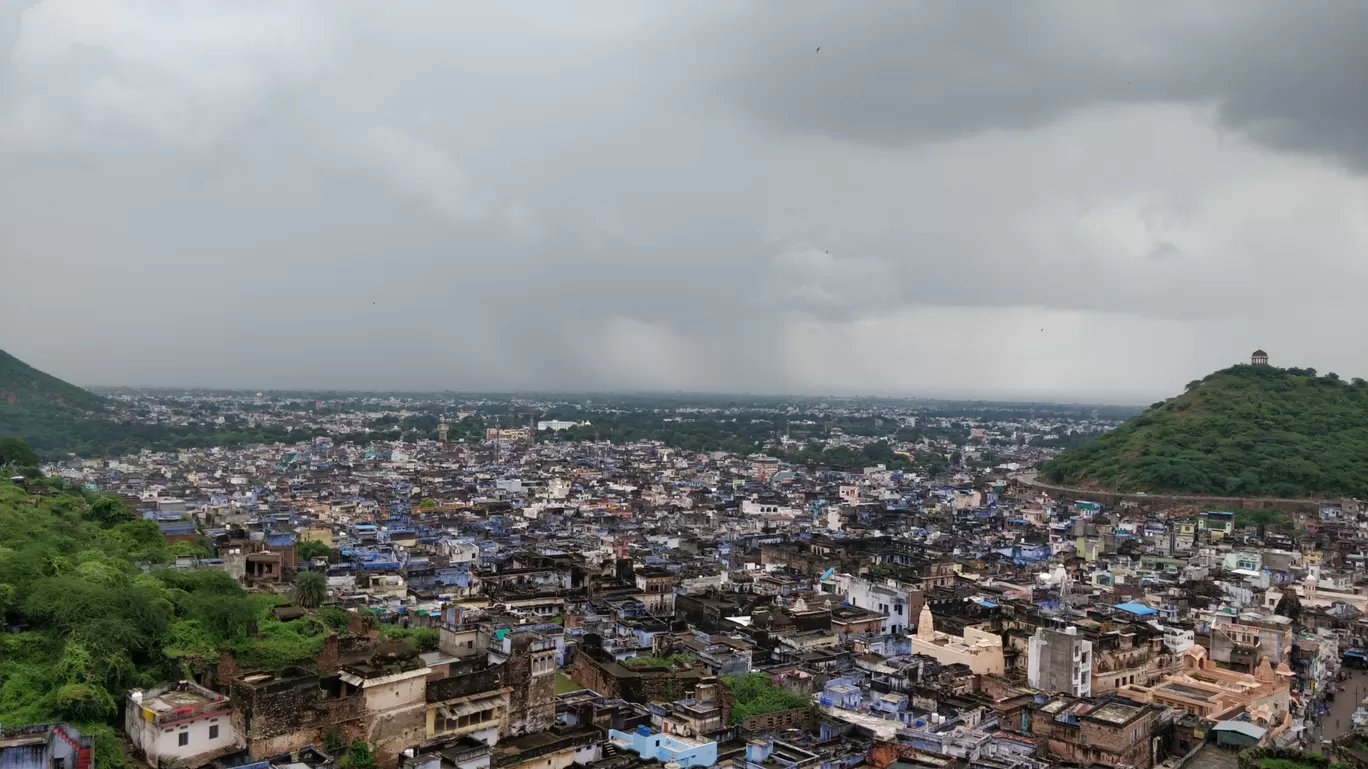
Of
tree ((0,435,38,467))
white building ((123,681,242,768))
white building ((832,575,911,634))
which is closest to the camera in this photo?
white building ((123,681,242,768))

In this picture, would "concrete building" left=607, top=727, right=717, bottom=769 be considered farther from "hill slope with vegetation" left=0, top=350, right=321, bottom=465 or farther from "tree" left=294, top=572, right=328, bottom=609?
"hill slope with vegetation" left=0, top=350, right=321, bottom=465

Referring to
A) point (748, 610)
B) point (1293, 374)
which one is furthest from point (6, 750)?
point (1293, 374)

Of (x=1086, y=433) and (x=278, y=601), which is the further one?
(x=1086, y=433)

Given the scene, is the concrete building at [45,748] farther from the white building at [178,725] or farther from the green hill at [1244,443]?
the green hill at [1244,443]

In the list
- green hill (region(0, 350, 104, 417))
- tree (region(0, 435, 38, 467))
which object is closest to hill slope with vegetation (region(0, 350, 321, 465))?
green hill (region(0, 350, 104, 417))

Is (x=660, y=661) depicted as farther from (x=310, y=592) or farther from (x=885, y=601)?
(x=885, y=601)

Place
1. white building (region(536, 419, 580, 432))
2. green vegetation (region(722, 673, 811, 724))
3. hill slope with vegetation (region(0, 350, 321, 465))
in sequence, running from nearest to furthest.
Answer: green vegetation (region(722, 673, 811, 724)) → hill slope with vegetation (region(0, 350, 321, 465)) → white building (region(536, 419, 580, 432))

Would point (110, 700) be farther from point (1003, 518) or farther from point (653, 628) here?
point (1003, 518)

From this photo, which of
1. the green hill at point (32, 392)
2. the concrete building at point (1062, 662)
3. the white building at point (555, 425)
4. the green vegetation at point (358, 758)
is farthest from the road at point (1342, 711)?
the green hill at point (32, 392)

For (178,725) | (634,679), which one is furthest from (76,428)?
(178,725)
